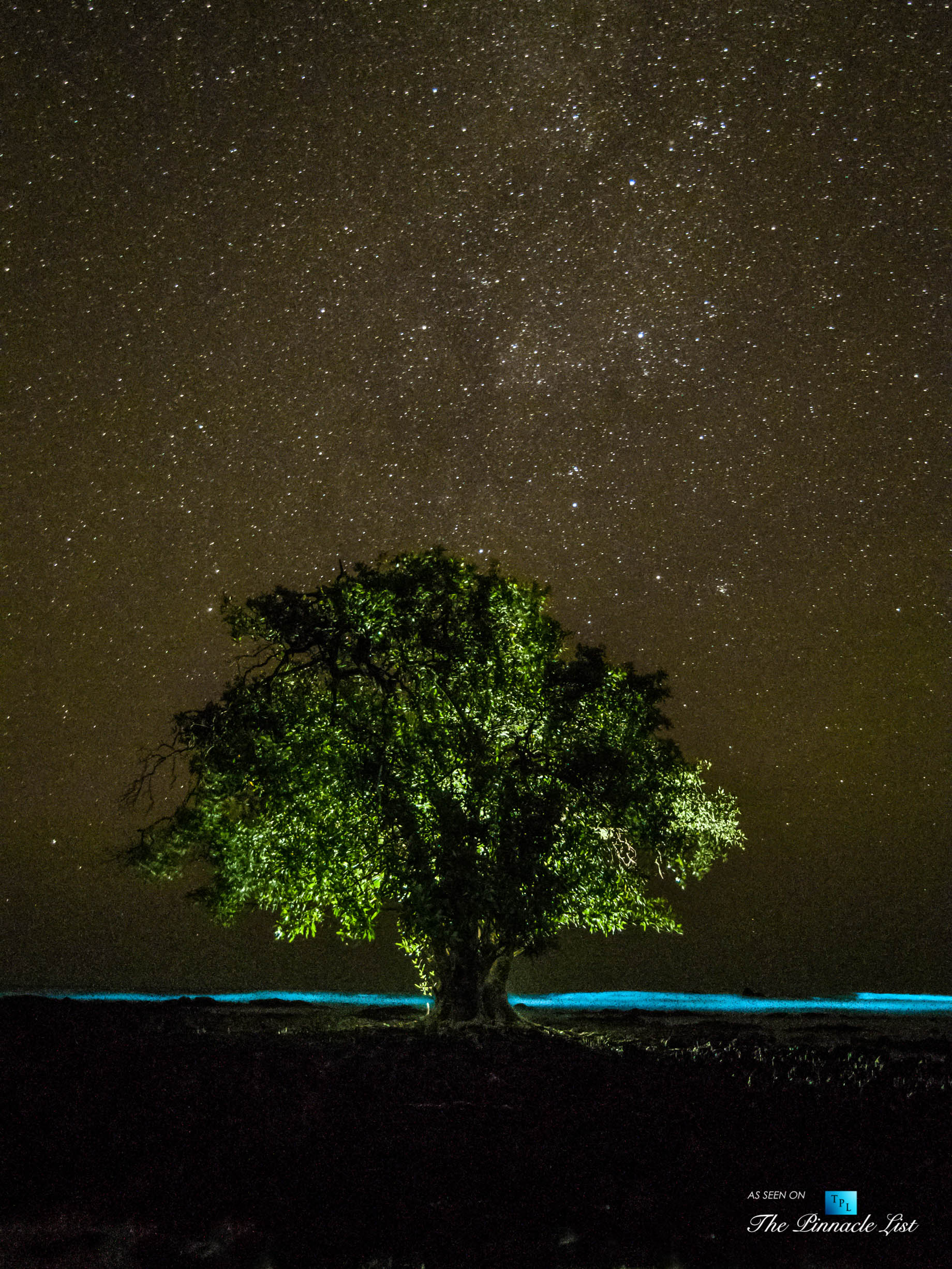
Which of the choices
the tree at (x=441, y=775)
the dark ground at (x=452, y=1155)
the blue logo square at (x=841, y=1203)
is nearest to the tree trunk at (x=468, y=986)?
the tree at (x=441, y=775)

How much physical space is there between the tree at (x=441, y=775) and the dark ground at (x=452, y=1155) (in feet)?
10.5

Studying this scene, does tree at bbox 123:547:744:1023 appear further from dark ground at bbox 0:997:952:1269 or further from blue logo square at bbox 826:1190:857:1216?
blue logo square at bbox 826:1190:857:1216

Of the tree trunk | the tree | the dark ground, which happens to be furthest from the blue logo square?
the tree trunk

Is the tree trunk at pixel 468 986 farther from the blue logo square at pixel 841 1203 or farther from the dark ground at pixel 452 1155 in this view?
the blue logo square at pixel 841 1203

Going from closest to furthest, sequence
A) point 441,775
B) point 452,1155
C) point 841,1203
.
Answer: point 841,1203
point 452,1155
point 441,775

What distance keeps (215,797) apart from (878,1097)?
15299 mm

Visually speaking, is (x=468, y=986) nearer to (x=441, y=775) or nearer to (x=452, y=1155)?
(x=441, y=775)

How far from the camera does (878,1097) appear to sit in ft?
43.8

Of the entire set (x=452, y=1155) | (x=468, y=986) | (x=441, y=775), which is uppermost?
(x=441, y=775)

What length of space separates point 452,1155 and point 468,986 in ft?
41.1

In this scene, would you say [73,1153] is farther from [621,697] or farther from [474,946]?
[621,697]

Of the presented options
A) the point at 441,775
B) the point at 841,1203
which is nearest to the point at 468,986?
the point at 441,775

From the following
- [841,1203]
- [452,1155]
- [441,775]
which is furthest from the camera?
[441,775]

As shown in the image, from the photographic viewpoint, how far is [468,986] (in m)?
22.0
